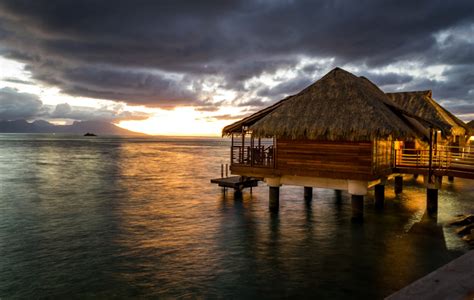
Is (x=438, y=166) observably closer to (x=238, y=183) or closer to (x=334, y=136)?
(x=334, y=136)

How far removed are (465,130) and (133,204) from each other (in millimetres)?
30286

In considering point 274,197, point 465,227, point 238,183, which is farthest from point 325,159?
point 238,183

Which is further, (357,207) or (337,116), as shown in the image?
(357,207)

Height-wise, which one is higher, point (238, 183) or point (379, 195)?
point (238, 183)

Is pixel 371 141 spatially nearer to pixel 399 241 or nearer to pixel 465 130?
pixel 399 241

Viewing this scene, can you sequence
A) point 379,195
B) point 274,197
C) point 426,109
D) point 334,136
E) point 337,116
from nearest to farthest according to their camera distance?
point 334,136
point 337,116
point 274,197
point 379,195
point 426,109

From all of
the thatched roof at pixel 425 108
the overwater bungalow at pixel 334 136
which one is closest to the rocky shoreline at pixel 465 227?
the overwater bungalow at pixel 334 136

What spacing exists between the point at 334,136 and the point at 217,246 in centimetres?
747

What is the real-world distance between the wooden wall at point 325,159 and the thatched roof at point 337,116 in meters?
0.73

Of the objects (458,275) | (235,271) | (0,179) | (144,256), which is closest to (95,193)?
(0,179)

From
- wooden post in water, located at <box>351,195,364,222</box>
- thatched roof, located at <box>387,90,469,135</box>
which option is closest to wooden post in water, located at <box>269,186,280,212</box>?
wooden post in water, located at <box>351,195,364,222</box>

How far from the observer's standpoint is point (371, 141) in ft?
53.9

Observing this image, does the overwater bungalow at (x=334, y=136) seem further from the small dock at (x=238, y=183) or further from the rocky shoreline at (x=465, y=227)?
the small dock at (x=238, y=183)

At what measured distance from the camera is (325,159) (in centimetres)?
1752
